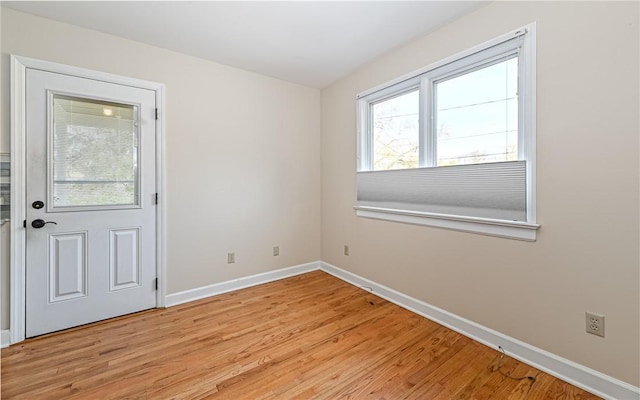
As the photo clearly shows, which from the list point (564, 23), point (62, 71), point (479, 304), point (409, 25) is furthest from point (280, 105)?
point (479, 304)

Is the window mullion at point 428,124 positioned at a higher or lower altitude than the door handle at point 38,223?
higher

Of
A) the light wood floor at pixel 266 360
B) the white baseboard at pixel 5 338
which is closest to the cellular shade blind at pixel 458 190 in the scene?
the light wood floor at pixel 266 360

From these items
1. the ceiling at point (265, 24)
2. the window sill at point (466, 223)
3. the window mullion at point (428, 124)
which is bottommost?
the window sill at point (466, 223)

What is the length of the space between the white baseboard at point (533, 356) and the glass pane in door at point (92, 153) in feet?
9.62

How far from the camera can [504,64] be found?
6.54ft

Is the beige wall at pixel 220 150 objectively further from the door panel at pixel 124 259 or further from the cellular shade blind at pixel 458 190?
the cellular shade blind at pixel 458 190

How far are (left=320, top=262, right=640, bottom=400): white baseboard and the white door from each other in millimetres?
2663

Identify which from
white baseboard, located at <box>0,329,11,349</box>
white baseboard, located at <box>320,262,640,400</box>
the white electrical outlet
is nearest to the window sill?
the white electrical outlet

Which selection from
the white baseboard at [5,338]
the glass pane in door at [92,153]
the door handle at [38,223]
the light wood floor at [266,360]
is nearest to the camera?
the light wood floor at [266,360]

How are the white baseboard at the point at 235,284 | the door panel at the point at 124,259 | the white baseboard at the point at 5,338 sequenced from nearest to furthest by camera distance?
1. the white baseboard at the point at 5,338
2. the door panel at the point at 124,259
3. the white baseboard at the point at 235,284

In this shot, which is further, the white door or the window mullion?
the window mullion

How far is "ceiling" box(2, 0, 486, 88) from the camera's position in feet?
6.66

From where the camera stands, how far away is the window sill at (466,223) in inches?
72.5

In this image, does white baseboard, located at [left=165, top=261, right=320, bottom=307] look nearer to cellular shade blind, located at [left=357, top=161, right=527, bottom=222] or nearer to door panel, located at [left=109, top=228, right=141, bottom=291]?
door panel, located at [left=109, top=228, right=141, bottom=291]
